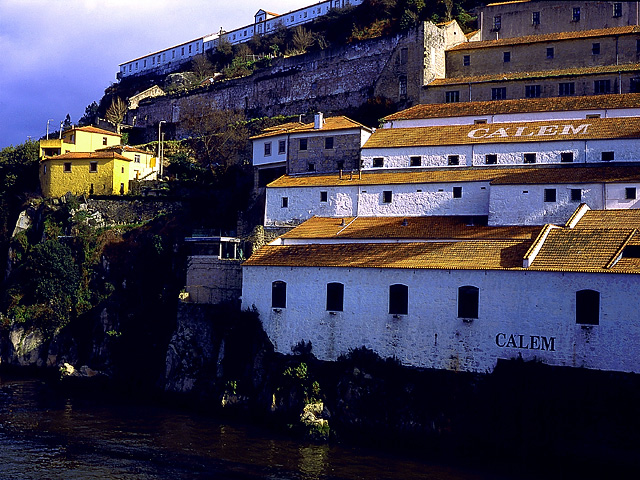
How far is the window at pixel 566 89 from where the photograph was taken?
47.8 meters

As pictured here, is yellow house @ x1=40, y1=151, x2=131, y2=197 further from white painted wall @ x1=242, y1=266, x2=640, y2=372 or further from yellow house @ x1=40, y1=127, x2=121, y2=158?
white painted wall @ x1=242, y1=266, x2=640, y2=372

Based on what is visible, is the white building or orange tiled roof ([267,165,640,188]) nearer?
the white building

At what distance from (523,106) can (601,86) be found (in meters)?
6.46

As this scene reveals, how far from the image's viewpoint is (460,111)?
4528 centimetres

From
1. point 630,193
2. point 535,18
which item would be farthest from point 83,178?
point 630,193

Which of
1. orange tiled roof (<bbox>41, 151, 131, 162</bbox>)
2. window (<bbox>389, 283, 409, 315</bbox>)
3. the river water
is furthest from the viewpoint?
orange tiled roof (<bbox>41, 151, 131, 162</bbox>)

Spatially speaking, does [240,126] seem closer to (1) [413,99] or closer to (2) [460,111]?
(1) [413,99]

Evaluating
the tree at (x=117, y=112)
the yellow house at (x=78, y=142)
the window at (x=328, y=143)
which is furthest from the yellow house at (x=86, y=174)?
the tree at (x=117, y=112)

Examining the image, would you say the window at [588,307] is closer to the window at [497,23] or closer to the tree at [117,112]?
the window at [497,23]

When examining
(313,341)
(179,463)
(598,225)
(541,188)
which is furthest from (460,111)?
(179,463)

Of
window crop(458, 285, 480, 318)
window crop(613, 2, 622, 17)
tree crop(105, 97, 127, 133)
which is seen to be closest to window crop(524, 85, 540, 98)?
window crop(613, 2, 622, 17)

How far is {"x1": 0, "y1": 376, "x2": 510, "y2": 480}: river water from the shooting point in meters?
27.6

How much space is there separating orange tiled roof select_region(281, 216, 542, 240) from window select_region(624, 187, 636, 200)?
4.13 metres

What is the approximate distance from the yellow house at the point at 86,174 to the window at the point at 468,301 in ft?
100
